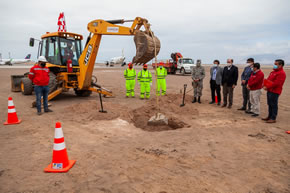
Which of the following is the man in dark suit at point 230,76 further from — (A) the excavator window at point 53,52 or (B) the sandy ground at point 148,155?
(A) the excavator window at point 53,52

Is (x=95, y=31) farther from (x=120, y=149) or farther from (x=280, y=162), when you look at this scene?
(x=280, y=162)

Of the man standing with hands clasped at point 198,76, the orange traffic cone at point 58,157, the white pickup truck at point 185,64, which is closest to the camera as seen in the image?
the orange traffic cone at point 58,157

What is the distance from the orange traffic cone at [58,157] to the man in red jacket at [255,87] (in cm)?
616

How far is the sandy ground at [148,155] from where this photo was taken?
2818mm

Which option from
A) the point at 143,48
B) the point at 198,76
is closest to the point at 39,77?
the point at 143,48

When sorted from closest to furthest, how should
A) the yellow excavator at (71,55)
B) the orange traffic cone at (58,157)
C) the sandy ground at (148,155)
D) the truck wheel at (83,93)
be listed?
the sandy ground at (148,155)
the orange traffic cone at (58,157)
the yellow excavator at (71,55)
the truck wheel at (83,93)

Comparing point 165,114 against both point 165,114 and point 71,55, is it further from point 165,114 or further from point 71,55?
point 71,55

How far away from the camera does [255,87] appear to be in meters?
6.72

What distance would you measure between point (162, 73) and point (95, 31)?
12.2 ft

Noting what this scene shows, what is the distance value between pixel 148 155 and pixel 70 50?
7146 millimetres

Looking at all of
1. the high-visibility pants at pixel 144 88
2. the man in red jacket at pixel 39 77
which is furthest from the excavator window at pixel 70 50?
the high-visibility pants at pixel 144 88

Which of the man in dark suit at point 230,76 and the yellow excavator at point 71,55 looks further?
the yellow excavator at point 71,55

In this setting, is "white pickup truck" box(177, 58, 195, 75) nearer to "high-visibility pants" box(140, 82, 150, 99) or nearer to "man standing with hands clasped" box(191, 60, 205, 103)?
"high-visibility pants" box(140, 82, 150, 99)

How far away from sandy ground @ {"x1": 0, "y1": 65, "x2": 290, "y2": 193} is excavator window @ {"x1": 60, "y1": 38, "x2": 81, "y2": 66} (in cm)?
334
